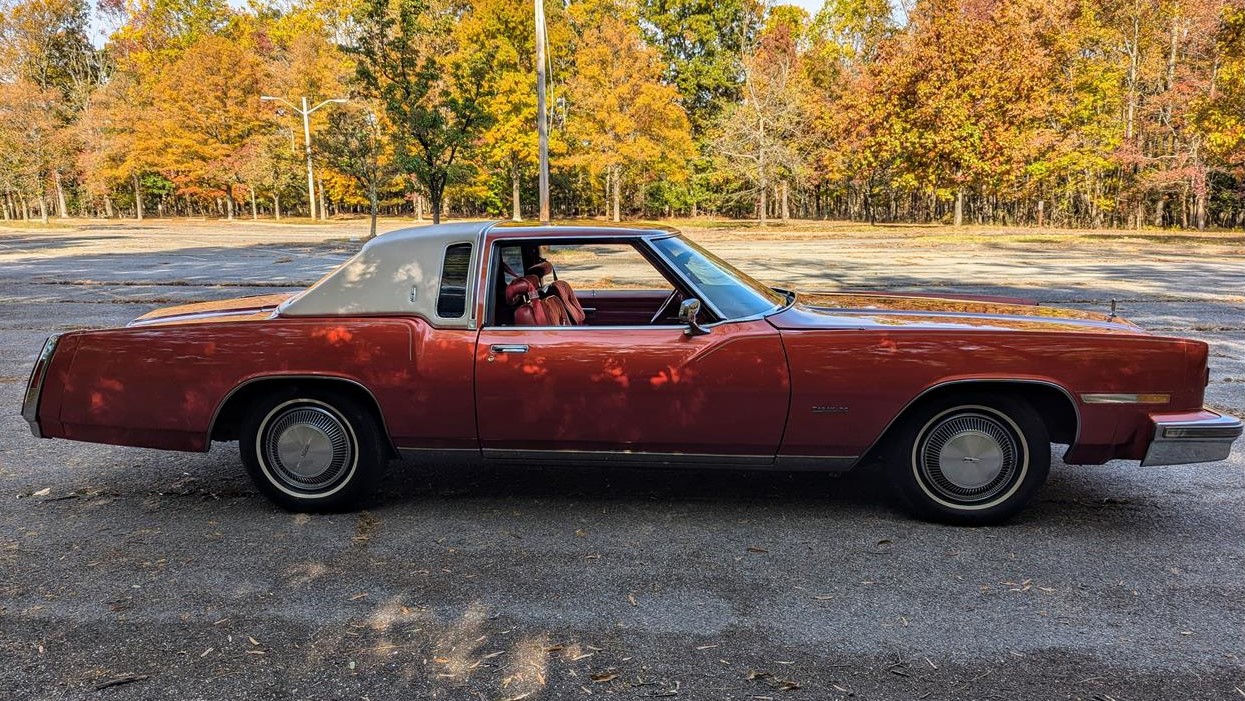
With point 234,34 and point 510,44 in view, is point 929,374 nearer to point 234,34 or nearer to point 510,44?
point 510,44

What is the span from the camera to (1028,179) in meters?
42.2

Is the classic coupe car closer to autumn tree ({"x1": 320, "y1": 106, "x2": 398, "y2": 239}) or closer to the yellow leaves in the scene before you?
autumn tree ({"x1": 320, "y1": 106, "x2": 398, "y2": 239})

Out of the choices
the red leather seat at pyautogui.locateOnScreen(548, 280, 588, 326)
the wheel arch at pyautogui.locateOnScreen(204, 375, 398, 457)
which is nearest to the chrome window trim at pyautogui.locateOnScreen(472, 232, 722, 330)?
the red leather seat at pyautogui.locateOnScreen(548, 280, 588, 326)

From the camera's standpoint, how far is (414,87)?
75.6ft

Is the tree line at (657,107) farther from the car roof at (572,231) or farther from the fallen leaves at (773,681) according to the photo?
the fallen leaves at (773,681)

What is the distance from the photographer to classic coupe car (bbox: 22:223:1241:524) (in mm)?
3697

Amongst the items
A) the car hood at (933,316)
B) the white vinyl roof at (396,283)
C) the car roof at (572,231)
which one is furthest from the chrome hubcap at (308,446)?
the car hood at (933,316)

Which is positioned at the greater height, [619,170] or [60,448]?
[619,170]

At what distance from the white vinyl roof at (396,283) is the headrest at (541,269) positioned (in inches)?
17.5

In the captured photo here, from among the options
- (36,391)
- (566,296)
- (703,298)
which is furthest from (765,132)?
(36,391)

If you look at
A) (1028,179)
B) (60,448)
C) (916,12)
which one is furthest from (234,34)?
(60,448)

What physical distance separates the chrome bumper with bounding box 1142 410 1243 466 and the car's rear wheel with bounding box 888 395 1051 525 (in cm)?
47

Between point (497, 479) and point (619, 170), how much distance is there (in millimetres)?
40682

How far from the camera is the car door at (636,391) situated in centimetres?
378
